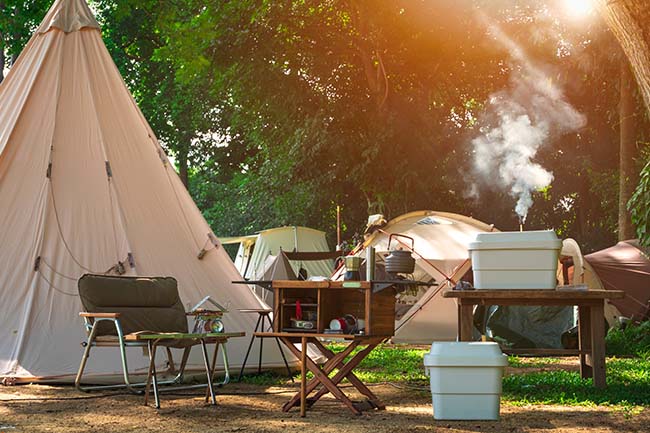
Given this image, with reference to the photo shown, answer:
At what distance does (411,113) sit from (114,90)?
409 inches

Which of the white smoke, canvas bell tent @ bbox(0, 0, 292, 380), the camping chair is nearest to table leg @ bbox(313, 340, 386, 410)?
the camping chair

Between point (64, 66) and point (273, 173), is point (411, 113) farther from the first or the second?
point (64, 66)

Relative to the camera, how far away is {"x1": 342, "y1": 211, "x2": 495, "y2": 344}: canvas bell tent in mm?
13102

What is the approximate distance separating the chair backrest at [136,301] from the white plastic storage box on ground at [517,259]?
7.88 feet

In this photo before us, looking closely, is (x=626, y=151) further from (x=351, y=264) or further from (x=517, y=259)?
(x=351, y=264)

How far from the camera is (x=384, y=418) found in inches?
243

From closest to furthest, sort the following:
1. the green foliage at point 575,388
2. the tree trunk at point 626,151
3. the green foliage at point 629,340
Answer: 1. the green foliage at point 575,388
2. the green foliage at point 629,340
3. the tree trunk at point 626,151

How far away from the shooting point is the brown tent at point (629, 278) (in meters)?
13.6

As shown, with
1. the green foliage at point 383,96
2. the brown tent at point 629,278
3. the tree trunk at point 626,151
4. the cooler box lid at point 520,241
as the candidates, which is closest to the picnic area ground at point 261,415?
the cooler box lid at point 520,241

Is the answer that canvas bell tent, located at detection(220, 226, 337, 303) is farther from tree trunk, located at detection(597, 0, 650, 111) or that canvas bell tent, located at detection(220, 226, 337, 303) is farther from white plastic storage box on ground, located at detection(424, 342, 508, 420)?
tree trunk, located at detection(597, 0, 650, 111)

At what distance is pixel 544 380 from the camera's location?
26.9 feet

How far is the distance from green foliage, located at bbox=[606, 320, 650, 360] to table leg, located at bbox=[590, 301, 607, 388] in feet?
11.8

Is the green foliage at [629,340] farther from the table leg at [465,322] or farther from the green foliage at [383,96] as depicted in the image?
the green foliage at [383,96]

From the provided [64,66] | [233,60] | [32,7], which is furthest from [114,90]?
[233,60]
